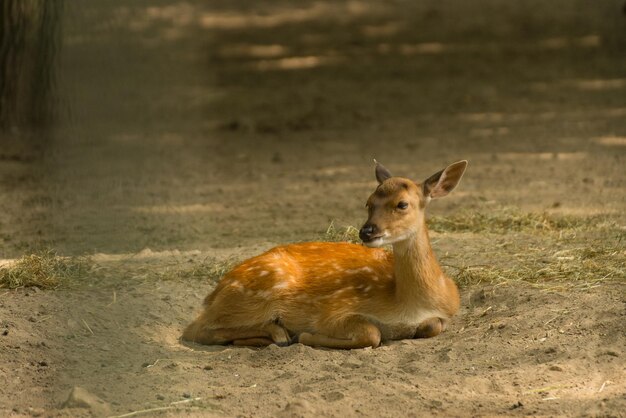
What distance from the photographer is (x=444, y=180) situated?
21.1 ft

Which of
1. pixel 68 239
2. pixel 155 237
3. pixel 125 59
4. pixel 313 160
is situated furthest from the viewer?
pixel 313 160

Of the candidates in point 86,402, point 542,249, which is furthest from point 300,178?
→ point 86,402

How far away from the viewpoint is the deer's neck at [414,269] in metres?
6.21

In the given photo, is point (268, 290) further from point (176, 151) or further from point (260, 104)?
point (260, 104)

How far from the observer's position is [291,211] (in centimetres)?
947

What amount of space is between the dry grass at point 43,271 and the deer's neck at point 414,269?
2168mm

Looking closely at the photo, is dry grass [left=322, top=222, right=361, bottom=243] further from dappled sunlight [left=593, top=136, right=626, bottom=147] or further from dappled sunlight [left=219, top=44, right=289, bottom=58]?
dappled sunlight [left=219, top=44, right=289, bottom=58]

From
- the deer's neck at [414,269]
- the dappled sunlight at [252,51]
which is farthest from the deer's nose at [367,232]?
the dappled sunlight at [252,51]

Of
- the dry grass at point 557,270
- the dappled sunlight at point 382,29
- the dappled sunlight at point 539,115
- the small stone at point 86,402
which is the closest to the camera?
the small stone at point 86,402

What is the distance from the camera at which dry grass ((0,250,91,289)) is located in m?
6.96

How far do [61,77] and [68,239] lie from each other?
4423 millimetres

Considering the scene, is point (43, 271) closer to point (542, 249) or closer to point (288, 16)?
point (542, 249)

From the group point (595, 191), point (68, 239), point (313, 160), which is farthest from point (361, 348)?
point (313, 160)

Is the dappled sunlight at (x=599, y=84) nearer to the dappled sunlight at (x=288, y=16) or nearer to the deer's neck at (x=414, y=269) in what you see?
the dappled sunlight at (x=288, y=16)
